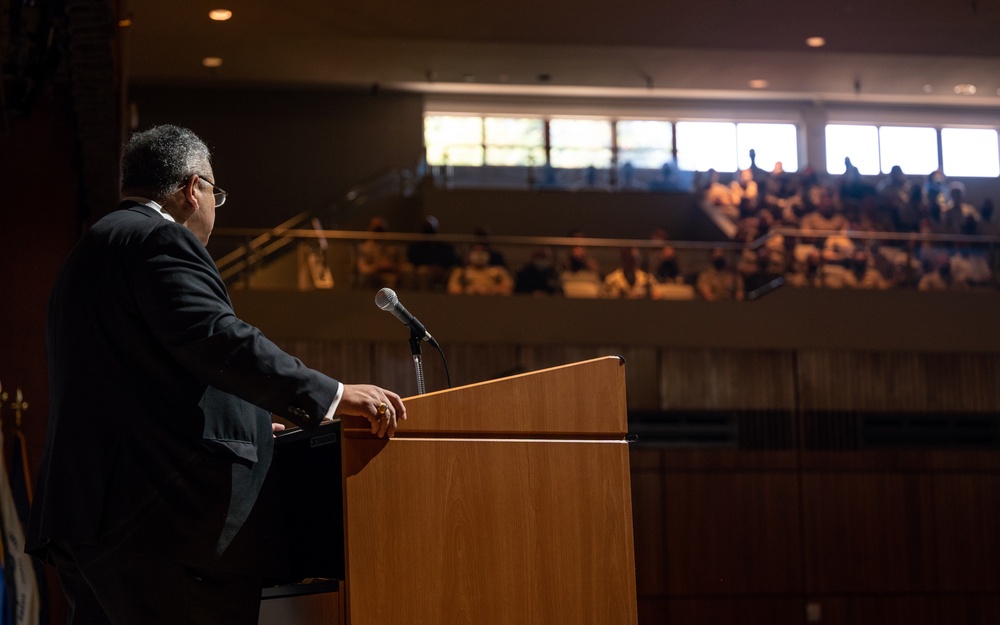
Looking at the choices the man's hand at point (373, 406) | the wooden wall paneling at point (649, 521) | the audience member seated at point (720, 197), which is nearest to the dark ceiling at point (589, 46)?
the audience member seated at point (720, 197)

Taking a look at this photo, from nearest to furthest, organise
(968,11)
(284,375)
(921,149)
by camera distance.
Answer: (284,375) → (968,11) → (921,149)

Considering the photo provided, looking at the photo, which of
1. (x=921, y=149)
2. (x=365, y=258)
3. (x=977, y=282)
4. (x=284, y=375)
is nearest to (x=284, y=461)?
(x=284, y=375)

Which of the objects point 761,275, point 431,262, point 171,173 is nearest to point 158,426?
point 171,173

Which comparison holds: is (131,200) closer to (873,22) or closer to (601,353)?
(601,353)

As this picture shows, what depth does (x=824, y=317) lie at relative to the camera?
9.69 metres

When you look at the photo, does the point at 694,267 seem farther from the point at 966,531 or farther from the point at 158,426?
the point at 158,426

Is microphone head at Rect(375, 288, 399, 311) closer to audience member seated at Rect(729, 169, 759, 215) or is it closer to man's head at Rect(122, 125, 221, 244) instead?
man's head at Rect(122, 125, 221, 244)

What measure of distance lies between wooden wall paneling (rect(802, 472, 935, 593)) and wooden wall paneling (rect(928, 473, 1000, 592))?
3.7 inches

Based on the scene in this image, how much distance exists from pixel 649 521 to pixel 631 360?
128 cm

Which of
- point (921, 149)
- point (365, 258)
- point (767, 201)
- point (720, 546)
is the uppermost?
point (921, 149)

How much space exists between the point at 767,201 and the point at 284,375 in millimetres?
10451

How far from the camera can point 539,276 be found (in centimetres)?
957

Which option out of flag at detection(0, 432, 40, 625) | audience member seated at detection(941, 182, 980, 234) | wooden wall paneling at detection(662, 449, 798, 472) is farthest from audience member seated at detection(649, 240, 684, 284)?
flag at detection(0, 432, 40, 625)

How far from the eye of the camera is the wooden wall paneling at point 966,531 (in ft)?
30.6
